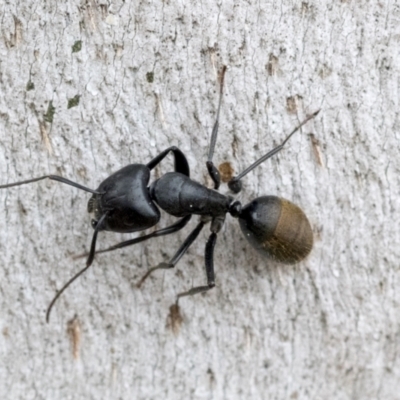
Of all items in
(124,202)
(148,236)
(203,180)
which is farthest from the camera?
(203,180)

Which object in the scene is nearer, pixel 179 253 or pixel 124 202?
pixel 124 202

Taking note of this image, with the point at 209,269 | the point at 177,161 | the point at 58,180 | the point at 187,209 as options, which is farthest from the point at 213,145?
the point at 58,180

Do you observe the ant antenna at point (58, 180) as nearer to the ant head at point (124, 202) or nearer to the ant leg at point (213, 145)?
the ant head at point (124, 202)

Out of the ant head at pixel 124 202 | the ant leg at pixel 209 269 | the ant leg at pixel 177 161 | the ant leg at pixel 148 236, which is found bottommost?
the ant leg at pixel 209 269

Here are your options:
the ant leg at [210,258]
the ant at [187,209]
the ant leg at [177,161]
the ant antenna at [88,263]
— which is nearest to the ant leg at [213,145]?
the ant at [187,209]

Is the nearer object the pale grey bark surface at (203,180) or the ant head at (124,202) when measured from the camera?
the ant head at (124,202)

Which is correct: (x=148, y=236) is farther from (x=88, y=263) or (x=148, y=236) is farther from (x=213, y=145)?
(x=213, y=145)
